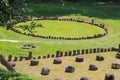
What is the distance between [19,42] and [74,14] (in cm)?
2522

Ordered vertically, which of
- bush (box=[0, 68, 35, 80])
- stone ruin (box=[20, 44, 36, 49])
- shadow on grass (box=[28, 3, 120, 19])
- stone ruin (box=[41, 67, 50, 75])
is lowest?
shadow on grass (box=[28, 3, 120, 19])

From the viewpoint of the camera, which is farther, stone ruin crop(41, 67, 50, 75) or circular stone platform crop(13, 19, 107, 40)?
circular stone platform crop(13, 19, 107, 40)

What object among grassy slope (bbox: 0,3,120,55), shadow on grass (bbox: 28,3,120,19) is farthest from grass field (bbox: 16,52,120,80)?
shadow on grass (bbox: 28,3,120,19)

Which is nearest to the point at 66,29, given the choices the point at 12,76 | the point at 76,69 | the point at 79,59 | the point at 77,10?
the point at 77,10

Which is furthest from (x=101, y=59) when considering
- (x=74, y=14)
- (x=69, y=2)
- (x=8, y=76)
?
(x=69, y=2)

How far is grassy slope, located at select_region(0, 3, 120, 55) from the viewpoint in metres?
46.7

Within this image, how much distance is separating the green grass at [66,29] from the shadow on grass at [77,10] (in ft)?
18.4

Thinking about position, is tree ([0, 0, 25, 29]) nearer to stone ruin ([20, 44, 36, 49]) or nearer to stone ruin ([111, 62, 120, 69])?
stone ruin ([111, 62, 120, 69])

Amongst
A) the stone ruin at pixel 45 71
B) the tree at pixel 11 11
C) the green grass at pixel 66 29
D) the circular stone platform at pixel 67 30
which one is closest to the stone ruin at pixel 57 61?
the stone ruin at pixel 45 71

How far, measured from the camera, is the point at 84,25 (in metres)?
A: 65.8

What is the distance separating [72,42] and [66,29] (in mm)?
9541

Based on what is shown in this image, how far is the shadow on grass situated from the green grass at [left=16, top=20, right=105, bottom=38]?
5.62 metres

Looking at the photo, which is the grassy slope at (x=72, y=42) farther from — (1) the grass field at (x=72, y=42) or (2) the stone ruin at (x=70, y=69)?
(2) the stone ruin at (x=70, y=69)

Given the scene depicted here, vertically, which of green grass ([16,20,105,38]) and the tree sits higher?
the tree
